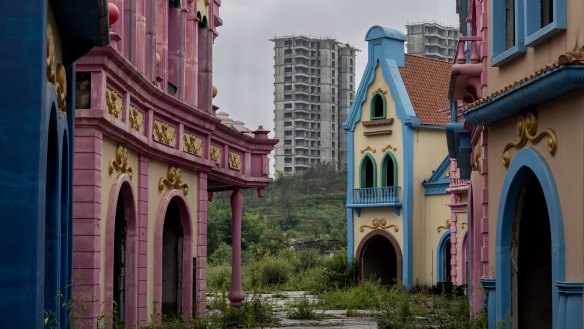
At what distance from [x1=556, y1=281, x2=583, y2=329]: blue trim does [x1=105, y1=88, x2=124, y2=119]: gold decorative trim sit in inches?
267

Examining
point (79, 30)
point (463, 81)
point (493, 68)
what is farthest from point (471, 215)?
point (79, 30)

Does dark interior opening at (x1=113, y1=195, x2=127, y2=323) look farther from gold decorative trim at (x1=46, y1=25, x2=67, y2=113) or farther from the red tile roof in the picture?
the red tile roof

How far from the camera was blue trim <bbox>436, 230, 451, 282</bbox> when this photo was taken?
36053 mm

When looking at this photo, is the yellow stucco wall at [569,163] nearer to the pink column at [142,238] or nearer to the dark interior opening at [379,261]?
the pink column at [142,238]

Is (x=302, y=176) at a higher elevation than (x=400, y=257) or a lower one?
higher

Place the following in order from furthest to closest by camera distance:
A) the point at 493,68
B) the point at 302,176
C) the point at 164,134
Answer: the point at 302,176 → the point at 164,134 → the point at 493,68

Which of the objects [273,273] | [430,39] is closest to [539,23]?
[273,273]

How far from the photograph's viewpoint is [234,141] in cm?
2469

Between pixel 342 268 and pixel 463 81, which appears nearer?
pixel 463 81

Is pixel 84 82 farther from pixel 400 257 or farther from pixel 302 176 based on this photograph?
pixel 302 176

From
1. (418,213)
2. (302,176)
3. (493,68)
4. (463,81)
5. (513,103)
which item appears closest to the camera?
(513,103)

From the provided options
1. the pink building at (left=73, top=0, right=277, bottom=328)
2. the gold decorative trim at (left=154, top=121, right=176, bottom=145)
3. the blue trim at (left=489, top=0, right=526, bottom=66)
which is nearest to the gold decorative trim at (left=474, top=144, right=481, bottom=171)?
the blue trim at (left=489, top=0, right=526, bottom=66)

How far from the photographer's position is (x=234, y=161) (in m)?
25.1

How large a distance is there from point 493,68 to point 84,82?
5.12 m
